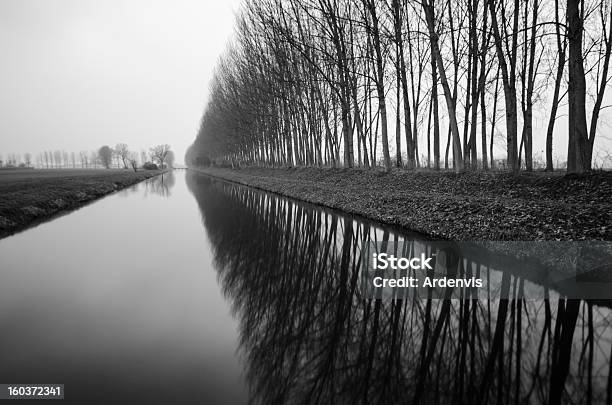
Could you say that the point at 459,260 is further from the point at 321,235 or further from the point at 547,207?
the point at 321,235

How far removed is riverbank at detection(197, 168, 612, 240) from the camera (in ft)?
18.7

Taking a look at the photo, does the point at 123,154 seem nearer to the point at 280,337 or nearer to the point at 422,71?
the point at 422,71

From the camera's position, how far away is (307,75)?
21.3 m

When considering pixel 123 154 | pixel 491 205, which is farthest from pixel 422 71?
pixel 123 154

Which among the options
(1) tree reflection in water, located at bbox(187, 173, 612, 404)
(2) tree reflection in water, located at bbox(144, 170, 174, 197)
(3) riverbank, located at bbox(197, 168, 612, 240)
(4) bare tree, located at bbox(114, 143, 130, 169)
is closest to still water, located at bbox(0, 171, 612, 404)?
(1) tree reflection in water, located at bbox(187, 173, 612, 404)

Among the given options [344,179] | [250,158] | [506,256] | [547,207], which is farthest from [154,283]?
[250,158]

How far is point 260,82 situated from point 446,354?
28451mm

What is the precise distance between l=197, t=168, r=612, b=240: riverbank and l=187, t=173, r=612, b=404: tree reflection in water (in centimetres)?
181

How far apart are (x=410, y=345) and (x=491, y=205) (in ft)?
18.5

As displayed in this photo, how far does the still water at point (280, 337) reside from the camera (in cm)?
250

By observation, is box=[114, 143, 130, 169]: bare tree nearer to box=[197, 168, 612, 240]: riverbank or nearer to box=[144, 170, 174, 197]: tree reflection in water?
box=[144, 170, 174, 197]: tree reflection in water

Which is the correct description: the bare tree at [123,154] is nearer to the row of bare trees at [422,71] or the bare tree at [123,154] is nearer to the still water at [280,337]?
the row of bare trees at [422,71]

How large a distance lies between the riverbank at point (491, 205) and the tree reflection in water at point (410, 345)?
1806 mm

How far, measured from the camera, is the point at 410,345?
303 cm
